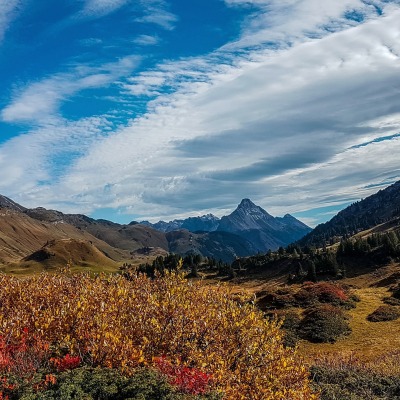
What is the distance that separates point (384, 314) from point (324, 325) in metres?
10.7

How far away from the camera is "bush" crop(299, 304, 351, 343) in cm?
4753

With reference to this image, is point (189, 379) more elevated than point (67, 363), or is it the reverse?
point (67, 363)

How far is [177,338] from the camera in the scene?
17.2 metres

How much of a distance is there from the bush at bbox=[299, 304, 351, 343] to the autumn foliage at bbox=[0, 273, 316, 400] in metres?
32.6

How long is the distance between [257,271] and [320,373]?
114 meters

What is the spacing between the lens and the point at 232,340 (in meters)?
16.8

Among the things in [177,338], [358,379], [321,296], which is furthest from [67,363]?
[321,296]

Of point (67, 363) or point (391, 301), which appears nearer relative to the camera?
point (67, 363)

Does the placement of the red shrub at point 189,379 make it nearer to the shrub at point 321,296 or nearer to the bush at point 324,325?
the bush at point 324,325

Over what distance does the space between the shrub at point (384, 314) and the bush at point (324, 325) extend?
13.0 ft

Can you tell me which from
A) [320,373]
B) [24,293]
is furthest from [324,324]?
[24,293]

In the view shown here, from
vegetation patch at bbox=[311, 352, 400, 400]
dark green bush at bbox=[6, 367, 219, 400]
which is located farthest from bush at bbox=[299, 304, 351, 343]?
dark green bush at bbox=[6, 367, 219, 400]

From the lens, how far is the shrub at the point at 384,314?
5290 centimetres

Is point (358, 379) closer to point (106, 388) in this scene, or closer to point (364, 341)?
point (364, 341)
